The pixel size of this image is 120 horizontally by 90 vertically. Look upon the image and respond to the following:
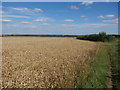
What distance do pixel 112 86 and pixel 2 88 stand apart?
231 inches

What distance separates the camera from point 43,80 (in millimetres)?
6832

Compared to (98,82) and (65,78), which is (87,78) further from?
(65,78)

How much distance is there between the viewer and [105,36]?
72312 millimetres

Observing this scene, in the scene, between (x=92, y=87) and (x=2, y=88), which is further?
(x=92, y=87)

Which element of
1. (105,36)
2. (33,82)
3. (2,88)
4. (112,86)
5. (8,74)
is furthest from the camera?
(105,36)

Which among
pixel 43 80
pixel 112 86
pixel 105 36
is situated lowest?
pixel 112 86

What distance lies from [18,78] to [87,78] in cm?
421

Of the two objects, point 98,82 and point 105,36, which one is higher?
point 105,36

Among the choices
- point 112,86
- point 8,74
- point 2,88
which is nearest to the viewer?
point 2,88

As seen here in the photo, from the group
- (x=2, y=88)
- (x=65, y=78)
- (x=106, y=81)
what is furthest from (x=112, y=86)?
(x=2, y=88)

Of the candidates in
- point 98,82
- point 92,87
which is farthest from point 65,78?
point 98,82

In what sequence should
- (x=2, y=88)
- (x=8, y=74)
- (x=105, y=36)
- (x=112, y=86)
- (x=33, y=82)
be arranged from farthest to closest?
(x=105, y=36) → (x=8, y=74) → (x=112, y=86) → (x=33, y=82) → (x=2, y=88)

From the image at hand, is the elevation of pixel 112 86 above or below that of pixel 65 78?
below

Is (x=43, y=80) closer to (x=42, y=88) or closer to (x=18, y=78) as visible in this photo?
(x=42, y=88)
